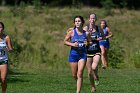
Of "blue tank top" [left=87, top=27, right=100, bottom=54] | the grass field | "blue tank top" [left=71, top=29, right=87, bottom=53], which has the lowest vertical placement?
the grass field

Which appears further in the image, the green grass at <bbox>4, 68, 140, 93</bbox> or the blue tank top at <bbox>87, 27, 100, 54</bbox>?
the green grass at <bbox>4, 68, 140, 93</bbox>

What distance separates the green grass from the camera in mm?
19469

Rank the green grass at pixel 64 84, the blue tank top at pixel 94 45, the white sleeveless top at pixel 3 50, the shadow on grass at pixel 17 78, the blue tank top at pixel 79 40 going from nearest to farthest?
1. the white sleeveless top at pixel 3 50
2. the blue tank top at pixel 79 40
3. the blue tank top at pixel 94 45
4. the green grass at pixel 64 84
5. the shadow on grass at pixel 17 78

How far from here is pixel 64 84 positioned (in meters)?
21.8

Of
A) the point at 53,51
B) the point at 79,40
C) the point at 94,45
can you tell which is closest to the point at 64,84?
the point at 94,45

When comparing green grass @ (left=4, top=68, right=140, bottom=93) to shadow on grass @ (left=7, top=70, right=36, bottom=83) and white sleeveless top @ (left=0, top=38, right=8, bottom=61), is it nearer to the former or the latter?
shadow on grass @ (left=7, top=70, right=36, bottom=83)

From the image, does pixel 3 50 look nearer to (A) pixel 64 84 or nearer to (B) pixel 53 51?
(A) pixel 64 84

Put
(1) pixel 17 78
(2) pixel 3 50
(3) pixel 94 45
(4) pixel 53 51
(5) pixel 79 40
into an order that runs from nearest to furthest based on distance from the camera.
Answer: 1. (2) pixel 3 50
2. (5) pixel 79 40
3. (3) pixel 94 45
4. (1) pixel 17 78
5. (4) pixel 53 51

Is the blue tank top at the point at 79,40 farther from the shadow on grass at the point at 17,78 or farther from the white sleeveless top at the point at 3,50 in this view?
the shadow on grass at the point at 17,78

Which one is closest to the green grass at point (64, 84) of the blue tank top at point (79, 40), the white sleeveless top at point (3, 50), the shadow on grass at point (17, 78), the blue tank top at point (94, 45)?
the shadow on grass at point (17, 78)

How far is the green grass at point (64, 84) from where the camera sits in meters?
19.5

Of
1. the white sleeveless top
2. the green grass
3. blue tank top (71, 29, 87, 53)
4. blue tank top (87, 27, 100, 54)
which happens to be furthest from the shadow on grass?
the white sleeveless top

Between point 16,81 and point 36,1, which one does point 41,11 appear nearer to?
point 36,1

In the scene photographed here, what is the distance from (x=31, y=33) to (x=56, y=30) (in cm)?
350
